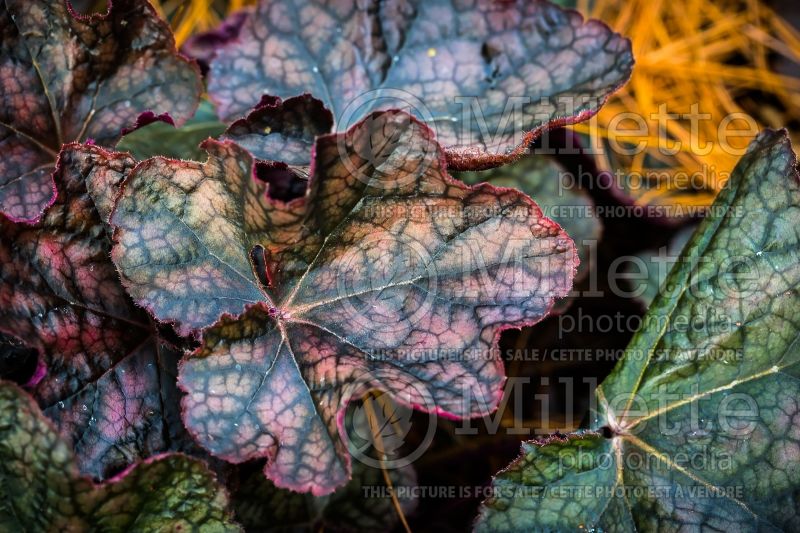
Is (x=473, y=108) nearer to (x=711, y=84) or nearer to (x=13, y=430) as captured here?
(x=13, y=430)

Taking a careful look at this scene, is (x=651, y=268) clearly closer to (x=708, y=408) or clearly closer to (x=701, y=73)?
(x=708, y=408)

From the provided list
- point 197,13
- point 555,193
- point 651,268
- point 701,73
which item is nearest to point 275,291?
point 555,193

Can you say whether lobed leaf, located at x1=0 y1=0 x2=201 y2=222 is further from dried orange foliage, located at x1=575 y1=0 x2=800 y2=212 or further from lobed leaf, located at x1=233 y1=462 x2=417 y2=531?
dried orange foliage, located at x1=575 y1=0 x2=800 y2=212

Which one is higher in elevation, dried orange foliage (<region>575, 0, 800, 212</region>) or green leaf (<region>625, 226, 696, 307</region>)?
dried orange foliage (<region>575, 0, 800, 212</region>)

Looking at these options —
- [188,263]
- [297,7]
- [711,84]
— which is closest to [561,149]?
[297,7]

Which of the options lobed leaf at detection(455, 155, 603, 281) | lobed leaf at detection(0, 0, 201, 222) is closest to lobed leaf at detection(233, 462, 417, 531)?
lobed leaf at detection(455, 155, 603, 281)

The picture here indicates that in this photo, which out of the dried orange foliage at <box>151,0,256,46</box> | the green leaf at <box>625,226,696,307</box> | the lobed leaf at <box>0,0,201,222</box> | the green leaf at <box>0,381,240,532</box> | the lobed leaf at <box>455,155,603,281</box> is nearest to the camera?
the green leaf at <box>0,381,240,532</box>
